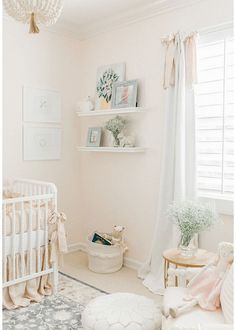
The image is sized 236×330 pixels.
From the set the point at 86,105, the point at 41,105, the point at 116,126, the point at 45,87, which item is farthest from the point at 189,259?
the point at 45,87

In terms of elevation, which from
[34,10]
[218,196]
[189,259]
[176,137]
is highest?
[34,10]

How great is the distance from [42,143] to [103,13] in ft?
4.80

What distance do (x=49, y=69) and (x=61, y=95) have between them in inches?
12.0

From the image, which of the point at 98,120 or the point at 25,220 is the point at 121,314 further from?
the point at 98,120

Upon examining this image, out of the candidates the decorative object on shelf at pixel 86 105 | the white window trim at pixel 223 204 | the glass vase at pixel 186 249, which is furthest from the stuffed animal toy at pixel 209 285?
the decorative object on shelf at pixel 86 105

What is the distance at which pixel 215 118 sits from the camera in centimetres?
293

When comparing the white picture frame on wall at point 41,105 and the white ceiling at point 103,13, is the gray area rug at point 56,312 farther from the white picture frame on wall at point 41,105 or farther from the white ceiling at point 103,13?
the white ceiling at point 103,13

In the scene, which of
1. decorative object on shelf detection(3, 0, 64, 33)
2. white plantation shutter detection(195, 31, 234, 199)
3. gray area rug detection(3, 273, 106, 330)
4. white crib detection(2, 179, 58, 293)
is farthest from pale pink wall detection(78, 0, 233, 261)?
decorative object on shelf detection(3, 0, 64, 33)

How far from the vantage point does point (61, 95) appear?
156 inches

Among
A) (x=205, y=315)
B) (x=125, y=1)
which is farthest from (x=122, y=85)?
(x=205, y=315)

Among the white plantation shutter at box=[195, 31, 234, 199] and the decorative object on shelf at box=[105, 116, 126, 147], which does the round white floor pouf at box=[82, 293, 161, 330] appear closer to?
the white plantation shutter at box=[195, 31, 234, 199]

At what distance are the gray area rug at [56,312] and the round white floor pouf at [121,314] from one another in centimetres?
30

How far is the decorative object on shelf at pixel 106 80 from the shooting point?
3.65 meters

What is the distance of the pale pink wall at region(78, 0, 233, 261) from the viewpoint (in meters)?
3.08
